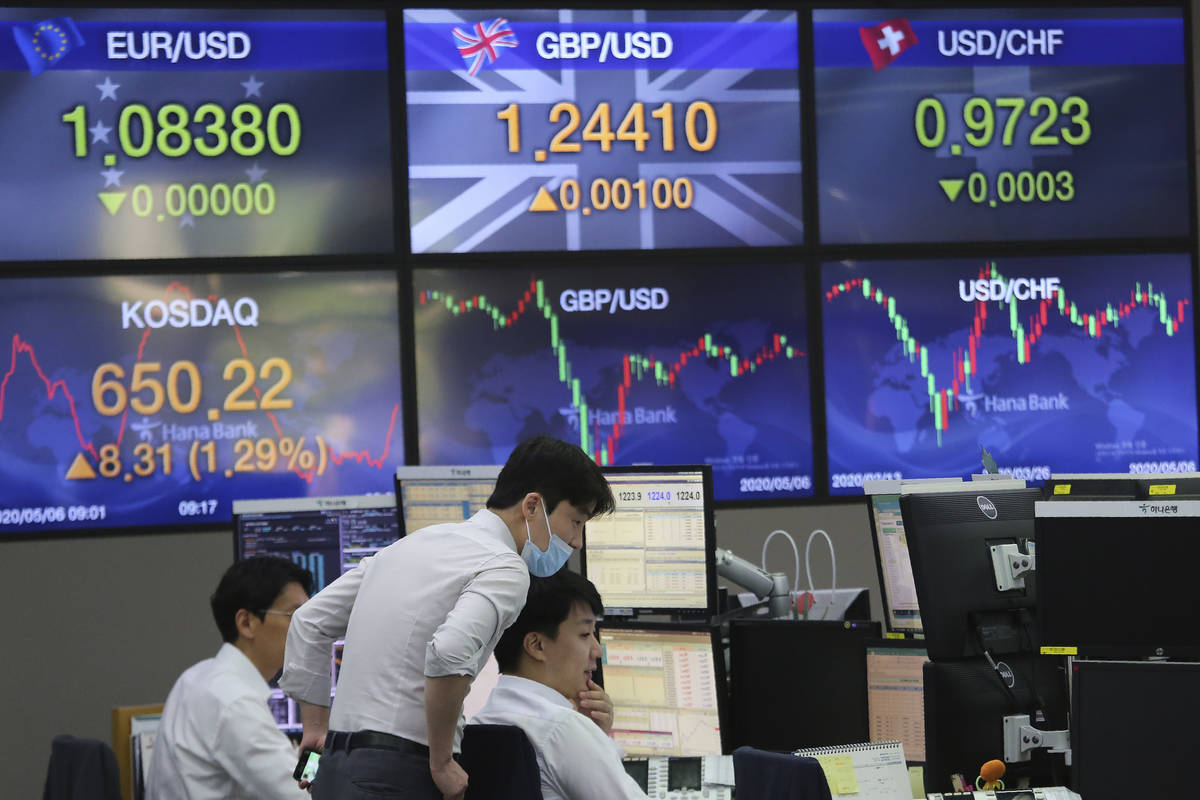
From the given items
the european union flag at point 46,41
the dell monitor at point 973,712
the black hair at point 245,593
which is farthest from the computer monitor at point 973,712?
the european union flag at point 46,41

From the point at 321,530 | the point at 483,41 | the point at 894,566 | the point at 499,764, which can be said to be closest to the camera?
the point at 499,764

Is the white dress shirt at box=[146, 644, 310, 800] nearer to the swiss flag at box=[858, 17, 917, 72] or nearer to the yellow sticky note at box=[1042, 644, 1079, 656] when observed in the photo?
the yellow sticky note at box=[1042, 644, 1079, 656]

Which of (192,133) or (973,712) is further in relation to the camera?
(192,133)

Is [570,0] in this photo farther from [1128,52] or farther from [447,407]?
[1128,52]

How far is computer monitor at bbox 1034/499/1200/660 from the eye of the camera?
8.52 ft

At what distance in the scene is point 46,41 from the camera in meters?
4.89

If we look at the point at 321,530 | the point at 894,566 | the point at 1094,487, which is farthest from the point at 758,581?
the point at 321,530

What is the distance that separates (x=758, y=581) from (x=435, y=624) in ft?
4.41

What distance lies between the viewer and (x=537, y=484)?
249cm

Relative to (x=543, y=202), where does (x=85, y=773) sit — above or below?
below

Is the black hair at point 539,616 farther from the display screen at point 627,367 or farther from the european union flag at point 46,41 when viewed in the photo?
the european union flag at point 46,41

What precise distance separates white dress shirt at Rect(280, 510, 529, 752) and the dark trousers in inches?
A: 1.6

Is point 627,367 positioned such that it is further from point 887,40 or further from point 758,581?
point 758,581

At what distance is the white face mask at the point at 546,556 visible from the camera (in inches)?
99.6
